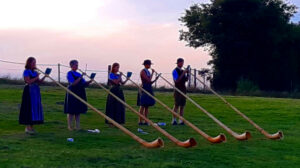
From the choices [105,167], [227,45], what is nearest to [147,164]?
[105,167]

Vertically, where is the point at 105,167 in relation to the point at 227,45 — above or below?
below

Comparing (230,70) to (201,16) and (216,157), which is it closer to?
(201,16)

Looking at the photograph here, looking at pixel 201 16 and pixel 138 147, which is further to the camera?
pixel 201 16

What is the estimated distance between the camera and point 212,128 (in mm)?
15227

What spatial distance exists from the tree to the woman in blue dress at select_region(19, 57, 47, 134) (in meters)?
35.4

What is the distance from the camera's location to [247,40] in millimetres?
47469

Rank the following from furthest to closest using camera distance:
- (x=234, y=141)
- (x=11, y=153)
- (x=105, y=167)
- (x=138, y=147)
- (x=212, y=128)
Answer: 1. (x=212, y=128)
2. (x=234, y=141)
3. (x=138, y=147)
4. (x=11, y=153)
5. (x=105, y=167)

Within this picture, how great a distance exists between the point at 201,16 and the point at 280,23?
6947 mm

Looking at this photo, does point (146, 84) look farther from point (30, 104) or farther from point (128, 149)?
point (128, 149)

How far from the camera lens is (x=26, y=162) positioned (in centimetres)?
857

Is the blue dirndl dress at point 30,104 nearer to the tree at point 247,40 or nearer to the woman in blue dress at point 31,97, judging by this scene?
the woman in blue dress at point 31,97

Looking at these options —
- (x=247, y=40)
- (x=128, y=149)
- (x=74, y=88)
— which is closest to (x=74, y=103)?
(x=74, y=88)

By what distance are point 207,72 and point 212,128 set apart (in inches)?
1374

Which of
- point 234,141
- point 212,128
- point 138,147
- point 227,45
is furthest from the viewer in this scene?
point 227,45
